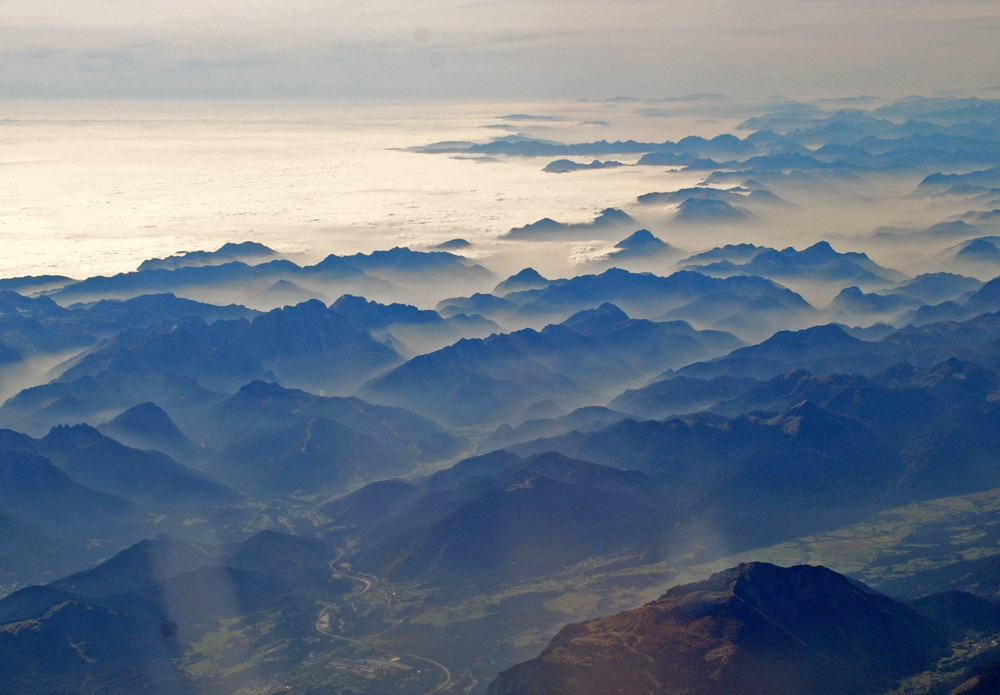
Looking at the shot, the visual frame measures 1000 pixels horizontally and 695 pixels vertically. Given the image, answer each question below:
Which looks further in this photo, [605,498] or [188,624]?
[605,498]

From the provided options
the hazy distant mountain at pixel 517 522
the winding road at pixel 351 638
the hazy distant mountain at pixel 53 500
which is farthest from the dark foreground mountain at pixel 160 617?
the hazy distant mountain at pixel 53 500

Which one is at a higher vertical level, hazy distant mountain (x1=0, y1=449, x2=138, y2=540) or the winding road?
hazy distant mountain (x1=0, y1=449, x2=138, y2=540)

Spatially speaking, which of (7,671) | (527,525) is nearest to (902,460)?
(527,525)

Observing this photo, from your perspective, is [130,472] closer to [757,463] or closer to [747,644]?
[757,463]

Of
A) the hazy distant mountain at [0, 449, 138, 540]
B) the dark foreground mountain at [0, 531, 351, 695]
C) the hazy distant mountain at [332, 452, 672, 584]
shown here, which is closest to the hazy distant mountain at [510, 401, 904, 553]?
the hazy distant mountain at [332, 452, 672, 584]

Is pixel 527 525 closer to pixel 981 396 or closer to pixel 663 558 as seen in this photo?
pixel 663 558

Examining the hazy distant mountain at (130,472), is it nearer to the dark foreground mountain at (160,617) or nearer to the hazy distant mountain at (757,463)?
the dark foreground mountain at (160,617)

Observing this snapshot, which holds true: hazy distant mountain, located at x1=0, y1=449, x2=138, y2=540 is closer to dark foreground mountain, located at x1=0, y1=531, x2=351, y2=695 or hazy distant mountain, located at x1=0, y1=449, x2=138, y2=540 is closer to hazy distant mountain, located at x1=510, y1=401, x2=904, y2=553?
dark foreground mountain, located at x1=0, y1=531, x2=351, y2=695
